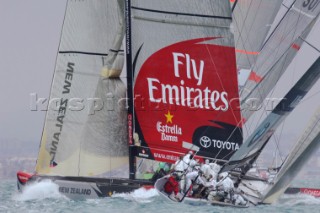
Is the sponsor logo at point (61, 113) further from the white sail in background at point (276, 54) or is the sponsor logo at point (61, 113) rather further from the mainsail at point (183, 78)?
the white sail in background at point (276, 54)

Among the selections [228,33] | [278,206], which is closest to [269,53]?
[228,33]

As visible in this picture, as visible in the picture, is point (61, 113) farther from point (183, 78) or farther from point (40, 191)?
point (183, 78)

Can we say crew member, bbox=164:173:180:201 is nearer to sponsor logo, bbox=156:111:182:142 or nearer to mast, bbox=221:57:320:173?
mast, bbox=221:57:320:173

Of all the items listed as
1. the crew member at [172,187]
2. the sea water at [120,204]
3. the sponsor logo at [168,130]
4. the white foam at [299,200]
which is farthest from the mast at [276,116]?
the sponsor logo at [168,130]

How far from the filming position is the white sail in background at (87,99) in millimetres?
23969

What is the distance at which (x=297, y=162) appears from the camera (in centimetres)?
2112

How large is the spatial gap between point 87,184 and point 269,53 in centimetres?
855

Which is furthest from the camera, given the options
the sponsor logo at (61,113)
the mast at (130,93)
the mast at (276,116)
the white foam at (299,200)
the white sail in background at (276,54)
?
the white sail in background at (276,54)

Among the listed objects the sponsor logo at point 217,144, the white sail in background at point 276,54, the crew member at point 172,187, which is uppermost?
the white sail in background at point 276,54

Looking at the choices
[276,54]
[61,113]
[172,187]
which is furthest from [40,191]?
[276,54]

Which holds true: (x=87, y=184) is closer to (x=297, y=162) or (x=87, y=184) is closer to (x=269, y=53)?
(x=297, y=162)

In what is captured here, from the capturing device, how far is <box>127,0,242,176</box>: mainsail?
23.6 meters

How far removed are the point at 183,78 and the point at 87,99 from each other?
2.36 m

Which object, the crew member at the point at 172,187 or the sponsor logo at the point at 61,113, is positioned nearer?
the crew member at the point at 172,187
